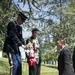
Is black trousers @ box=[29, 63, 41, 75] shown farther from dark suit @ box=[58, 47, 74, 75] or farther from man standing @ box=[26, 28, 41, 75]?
dark suit @ box=[58, 47, 74, 75]

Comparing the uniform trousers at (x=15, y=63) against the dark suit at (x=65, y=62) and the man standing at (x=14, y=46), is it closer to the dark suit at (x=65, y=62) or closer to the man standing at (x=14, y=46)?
the man standing at (x=14, y=46)

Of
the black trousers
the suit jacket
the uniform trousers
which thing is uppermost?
the suit jacket

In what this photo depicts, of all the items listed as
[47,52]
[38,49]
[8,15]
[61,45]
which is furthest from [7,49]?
[47,52]

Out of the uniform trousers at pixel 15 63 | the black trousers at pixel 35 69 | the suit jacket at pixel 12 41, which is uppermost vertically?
the suit jacket at pixel 12 41

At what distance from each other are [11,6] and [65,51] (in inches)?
173

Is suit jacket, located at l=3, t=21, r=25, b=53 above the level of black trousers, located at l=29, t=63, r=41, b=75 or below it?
above

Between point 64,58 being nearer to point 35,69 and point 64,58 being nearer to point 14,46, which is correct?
point 35,69

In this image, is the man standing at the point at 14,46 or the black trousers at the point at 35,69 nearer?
the man standing at the point at 14,46

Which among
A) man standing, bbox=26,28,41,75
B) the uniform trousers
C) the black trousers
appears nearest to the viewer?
the uniform trousers

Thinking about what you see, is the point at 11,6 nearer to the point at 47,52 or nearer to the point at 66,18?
the point at 66,18

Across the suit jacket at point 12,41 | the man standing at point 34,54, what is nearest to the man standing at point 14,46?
the suit jacket at point 12,41

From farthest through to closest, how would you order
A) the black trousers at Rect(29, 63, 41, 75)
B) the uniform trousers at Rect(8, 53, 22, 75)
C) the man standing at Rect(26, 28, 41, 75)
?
the black trousers at Rect(29, 63, 41, 75) → the man standing at Rect(26, 28, 41, 75) → the uniform trousers at Rect(8, 53, 22, 75)

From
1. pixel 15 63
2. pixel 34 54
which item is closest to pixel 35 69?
pixel 34 54

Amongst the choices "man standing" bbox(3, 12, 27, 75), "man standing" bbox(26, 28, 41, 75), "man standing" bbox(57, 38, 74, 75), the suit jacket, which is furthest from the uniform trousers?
"man standing" bbox(57, 38, 74, 75)
